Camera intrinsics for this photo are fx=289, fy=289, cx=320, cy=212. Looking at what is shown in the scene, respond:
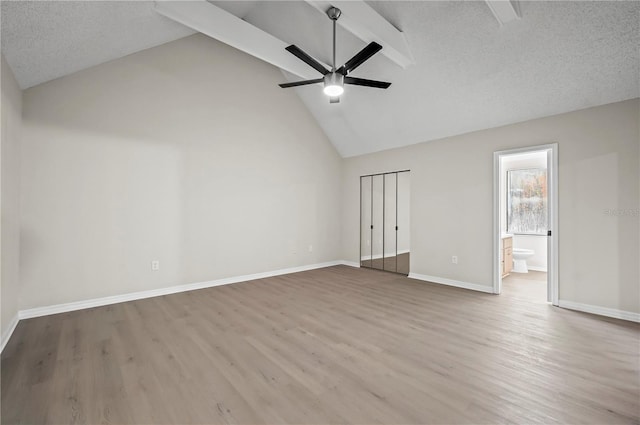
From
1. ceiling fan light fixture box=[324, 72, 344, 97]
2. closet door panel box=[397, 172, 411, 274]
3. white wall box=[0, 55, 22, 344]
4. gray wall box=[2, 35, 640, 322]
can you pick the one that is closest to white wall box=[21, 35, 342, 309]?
gray wall box=[2, 35, 640, 322]

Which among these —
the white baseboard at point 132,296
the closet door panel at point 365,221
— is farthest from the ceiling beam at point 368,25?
the white baseboard at point 132,296

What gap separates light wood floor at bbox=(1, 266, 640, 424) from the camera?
5.82 feet

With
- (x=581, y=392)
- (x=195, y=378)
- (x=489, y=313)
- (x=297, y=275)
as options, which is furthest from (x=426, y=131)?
(x=195, y=378)

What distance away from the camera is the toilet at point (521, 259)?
570cm

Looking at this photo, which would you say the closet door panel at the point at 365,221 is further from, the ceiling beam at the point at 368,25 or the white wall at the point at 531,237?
the ceiling beam at the point at 368,25

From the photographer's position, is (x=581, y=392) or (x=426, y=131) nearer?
(x=581, y=392)

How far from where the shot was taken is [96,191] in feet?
12.2

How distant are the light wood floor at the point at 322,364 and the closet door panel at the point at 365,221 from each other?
2582mm

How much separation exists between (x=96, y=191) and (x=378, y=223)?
4.92 meters

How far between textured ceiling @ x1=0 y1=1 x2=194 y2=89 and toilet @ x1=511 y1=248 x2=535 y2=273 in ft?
22.5

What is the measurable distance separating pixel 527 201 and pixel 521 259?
1312mm

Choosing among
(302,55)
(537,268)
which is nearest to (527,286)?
(537,268)

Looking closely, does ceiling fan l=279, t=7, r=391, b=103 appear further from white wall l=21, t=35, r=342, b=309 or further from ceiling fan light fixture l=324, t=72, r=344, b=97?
white wall l=21, t=35, r=342, b=309

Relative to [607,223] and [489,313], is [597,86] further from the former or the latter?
[489,313]
